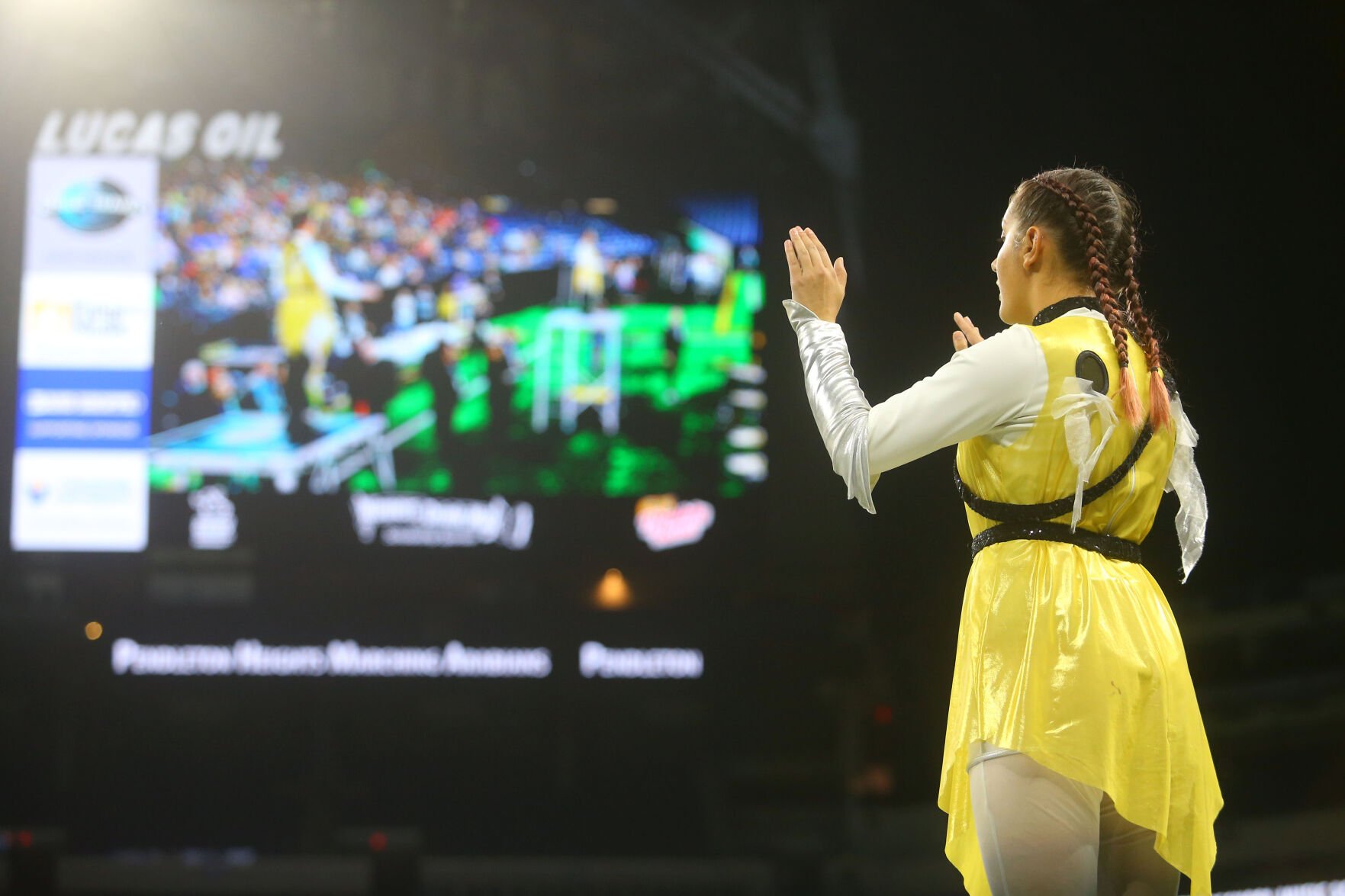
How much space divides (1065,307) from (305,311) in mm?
3006

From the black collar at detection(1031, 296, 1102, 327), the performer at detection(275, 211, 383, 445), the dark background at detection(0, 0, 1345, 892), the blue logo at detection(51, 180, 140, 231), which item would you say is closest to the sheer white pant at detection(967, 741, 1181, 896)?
the black collar at detection(1031, 296, 1102, 327)

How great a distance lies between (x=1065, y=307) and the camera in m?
1.46

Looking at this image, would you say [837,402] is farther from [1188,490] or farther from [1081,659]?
[1188,490]

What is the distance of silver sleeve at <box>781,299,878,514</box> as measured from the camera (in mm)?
1403

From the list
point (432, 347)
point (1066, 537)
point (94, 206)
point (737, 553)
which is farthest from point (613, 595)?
point (1066, 537)

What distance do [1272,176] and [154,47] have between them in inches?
146

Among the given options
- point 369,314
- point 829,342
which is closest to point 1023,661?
point 829,342

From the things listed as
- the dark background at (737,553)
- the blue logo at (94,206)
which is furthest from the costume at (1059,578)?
the blue logo at (94,206)

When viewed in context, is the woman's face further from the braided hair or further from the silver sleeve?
the silver sleeve

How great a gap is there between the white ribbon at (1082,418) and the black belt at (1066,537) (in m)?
0.06

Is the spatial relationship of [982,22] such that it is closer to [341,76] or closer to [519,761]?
[341,76]

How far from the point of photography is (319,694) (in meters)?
4.08

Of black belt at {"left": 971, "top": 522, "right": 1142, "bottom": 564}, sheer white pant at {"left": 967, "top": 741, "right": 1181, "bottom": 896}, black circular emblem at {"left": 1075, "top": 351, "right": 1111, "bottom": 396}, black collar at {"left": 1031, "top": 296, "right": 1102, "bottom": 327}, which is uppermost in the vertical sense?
black collar at {"left": 1031, "top": 296, "right": 1102, "bottom": 327}

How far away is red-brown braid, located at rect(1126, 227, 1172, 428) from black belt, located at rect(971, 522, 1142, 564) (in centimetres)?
14
